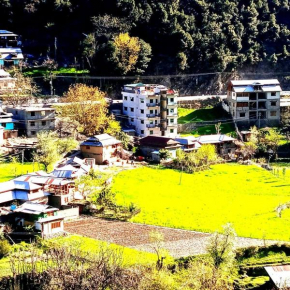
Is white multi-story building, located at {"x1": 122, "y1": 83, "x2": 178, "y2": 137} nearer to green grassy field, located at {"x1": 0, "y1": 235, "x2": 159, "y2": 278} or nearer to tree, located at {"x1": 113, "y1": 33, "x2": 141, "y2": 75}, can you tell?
tree, located at {"x1": 113, "y1": 33, "x2": 141, "y2": 75}

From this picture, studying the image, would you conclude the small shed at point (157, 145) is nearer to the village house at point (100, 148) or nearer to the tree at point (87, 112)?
the tree at point (87, 112)

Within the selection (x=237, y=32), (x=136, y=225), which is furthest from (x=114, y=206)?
(x=237, y=32)

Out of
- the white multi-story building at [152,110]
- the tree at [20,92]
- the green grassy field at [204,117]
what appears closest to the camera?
the tree at [20,92]

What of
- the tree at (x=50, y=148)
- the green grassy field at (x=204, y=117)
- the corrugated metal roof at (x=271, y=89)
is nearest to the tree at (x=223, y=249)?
the tree at (x=50, y=148)

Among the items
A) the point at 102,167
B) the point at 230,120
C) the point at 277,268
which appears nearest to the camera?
the point at 277,268

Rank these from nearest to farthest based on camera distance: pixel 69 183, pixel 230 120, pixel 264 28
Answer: pixel 69 183
pixel 230 120
pixel 264 28

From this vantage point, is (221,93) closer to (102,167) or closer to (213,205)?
(102,167)

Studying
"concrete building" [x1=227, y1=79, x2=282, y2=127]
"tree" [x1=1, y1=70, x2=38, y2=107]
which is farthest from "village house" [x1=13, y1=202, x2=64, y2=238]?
"concrete building" [x1=227, y1=79, x2=282, y2=127]
